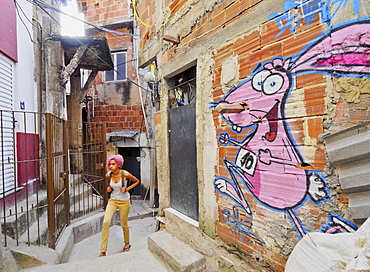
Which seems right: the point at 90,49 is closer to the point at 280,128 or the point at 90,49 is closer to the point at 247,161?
the point at 247,161

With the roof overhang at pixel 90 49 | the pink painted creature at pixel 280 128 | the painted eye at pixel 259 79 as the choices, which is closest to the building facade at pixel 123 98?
the roof overhang at pixel 90 49

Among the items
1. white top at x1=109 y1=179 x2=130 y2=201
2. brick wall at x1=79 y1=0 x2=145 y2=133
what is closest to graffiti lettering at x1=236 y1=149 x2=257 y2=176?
white top at x1=109 y1=179 x2=130 y2=201

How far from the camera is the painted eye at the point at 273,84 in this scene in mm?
1786

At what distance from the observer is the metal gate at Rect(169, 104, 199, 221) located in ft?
9.80

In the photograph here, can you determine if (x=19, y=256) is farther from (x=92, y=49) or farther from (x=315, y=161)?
(x=92, y=49)

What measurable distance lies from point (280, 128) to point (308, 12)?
88 cm

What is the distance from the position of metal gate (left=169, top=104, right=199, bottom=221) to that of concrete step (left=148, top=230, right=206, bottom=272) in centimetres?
41

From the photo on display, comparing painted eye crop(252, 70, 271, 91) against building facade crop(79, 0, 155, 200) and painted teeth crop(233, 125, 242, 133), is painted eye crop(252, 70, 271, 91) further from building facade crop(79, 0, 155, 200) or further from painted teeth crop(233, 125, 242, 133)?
building facade crop(79, 0, 155, 200)

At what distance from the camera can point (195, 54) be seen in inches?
109

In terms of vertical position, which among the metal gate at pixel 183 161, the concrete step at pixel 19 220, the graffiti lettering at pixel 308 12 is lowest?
the concrete step at pixel 19 220

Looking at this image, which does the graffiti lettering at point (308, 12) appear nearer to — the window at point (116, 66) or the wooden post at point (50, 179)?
the wooden post at point (50, 179)

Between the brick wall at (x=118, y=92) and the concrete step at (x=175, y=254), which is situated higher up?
the brick wall at (x=118, y=92)

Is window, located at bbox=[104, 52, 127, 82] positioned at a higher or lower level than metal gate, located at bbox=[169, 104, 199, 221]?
higher

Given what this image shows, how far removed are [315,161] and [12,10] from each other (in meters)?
6.09
